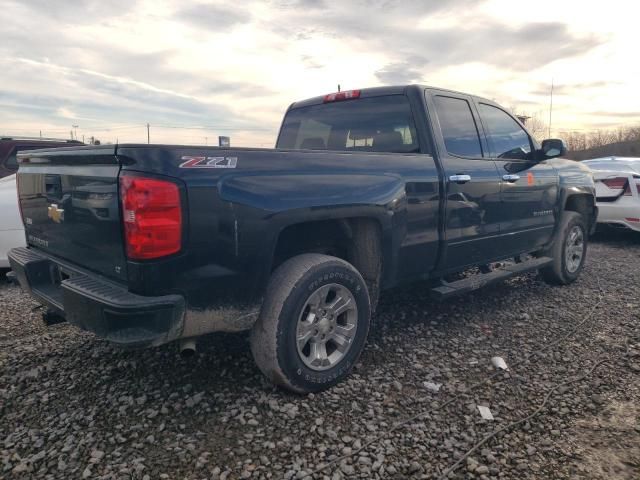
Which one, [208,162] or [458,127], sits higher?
[458,127]

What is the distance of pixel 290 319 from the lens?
2.72 meters

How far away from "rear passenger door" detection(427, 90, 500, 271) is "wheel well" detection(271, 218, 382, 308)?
27.0 inches

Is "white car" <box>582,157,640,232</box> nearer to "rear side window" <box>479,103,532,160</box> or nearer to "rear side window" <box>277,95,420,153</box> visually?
"rear side window" <box>479,103,532,160</box>

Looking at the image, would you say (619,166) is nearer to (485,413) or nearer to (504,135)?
(504,135)

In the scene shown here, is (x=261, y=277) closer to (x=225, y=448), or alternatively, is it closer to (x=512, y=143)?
(x=225, y=448)

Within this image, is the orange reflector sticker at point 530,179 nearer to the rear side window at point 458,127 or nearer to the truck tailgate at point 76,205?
the rear side window at point 458,127

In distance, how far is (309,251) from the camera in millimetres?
3215

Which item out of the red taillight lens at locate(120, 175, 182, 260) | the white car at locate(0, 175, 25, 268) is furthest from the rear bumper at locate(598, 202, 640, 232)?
the white car at locate(0, 175, 25, 268)

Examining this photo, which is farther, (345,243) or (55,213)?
(345,243)

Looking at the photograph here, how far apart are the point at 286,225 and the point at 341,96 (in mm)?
1898

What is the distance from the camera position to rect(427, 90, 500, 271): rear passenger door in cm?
372

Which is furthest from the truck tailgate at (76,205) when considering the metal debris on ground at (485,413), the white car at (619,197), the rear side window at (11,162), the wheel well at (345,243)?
the white car at (619,197)

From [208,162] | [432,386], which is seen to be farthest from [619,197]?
[208,162]

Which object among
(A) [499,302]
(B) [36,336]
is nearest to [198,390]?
(B) [36,336]
